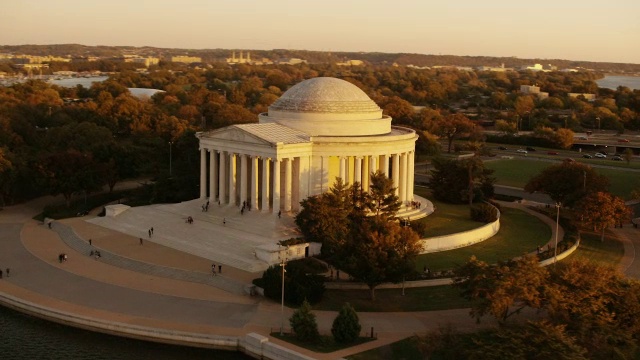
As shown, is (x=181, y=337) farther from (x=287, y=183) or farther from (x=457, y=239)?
(x=457, y=239)

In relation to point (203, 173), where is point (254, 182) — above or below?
above

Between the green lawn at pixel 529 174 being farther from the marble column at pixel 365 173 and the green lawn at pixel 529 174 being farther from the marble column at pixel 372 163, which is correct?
the marble column at pixel 372 163

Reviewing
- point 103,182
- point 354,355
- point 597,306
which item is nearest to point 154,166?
point 103,182

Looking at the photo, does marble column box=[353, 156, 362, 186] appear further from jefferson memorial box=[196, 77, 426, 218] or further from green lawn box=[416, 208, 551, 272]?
green lawn box=[416, 208, 551, 272]

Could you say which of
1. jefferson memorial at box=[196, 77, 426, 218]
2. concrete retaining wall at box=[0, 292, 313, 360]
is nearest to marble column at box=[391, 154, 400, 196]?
jefferson memorial at box=[196, 77, 426, 218]

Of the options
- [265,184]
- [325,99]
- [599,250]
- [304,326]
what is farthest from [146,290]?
[599,250]

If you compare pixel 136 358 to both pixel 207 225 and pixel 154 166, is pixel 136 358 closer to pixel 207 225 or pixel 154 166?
pixel 207 225
